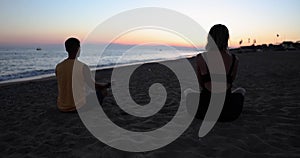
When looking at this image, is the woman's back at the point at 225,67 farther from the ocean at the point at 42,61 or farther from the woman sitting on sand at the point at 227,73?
the ocean at the point at 42,61

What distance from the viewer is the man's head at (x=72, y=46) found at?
4512 mm

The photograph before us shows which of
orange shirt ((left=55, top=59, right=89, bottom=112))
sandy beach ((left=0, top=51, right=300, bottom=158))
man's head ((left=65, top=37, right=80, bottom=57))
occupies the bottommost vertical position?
sandy beach ((left=0, top=51, right=300, bottom=158))

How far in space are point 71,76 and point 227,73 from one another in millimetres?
2693

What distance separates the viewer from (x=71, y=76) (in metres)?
4.57

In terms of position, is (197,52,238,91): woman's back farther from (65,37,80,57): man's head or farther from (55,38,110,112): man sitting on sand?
(65,37,80,57): man's head

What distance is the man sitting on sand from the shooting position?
4.56 meters

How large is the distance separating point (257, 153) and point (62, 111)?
3644 mm

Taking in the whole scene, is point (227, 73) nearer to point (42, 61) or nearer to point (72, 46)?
point (72, 46)

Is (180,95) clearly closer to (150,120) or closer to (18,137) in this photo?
(150,120)

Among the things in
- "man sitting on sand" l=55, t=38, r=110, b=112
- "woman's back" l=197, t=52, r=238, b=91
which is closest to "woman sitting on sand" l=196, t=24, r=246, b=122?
"woman's back" l=197, t=52, r=238, b=91

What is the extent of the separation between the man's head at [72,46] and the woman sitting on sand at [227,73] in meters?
2.17

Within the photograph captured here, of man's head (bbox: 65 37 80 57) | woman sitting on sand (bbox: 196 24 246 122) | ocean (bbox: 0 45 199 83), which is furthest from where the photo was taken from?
ocean (bbox: 0 45 199 83)

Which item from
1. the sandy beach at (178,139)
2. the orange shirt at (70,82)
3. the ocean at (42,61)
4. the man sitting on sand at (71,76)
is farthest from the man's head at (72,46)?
the ocean at (42,61)

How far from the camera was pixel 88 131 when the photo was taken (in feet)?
13.1
